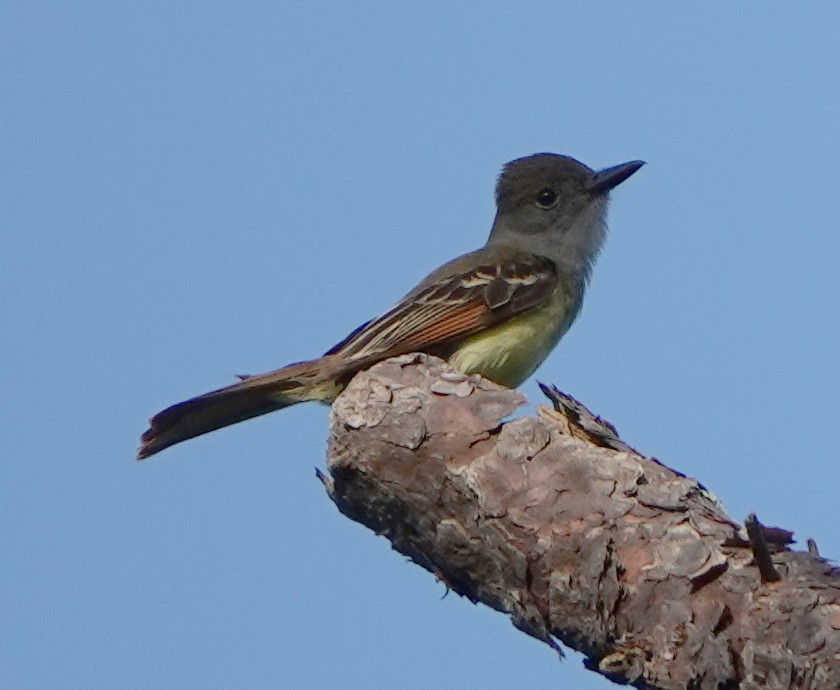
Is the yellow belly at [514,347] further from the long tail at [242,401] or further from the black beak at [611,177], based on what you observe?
the black beak at [611,177]

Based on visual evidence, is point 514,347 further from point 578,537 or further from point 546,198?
point 578,537

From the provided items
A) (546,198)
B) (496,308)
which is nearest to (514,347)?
(496,308)

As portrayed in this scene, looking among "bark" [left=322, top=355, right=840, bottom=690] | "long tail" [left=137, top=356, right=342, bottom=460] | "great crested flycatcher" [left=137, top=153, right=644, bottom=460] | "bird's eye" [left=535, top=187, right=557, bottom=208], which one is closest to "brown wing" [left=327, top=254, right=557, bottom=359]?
"great crested flycatcher" [left=137, top=153, right=644, bottom=460]

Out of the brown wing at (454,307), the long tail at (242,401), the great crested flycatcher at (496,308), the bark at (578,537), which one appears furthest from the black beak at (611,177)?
the bark at (578,537)

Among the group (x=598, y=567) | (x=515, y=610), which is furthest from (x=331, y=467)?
(x=598, y=567)

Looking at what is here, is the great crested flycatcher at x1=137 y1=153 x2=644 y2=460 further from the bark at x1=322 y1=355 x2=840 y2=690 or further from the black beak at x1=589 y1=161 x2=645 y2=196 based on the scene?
the bark at x1=322 y1=355 x2=840 y2=690

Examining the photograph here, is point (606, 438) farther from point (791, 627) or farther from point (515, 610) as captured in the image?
point (791, 627)
